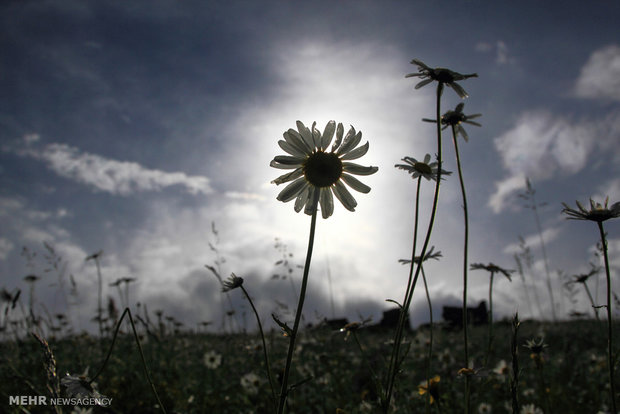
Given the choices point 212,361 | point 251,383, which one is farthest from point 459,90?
point 212,361

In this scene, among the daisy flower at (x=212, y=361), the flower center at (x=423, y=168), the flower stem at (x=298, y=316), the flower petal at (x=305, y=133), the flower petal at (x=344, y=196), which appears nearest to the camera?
the flower stem at (x=298, y=316)

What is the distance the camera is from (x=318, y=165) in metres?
1.54

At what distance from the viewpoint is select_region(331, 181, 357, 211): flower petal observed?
5.13ft

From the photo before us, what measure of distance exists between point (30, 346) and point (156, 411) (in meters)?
4.97

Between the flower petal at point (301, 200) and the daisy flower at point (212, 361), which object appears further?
the daisy flower at point (212, 361)

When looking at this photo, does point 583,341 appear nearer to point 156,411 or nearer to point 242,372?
point 242,372

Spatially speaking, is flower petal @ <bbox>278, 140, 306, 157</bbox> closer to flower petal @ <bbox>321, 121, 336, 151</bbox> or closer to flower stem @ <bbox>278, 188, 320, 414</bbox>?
flower petal @ <bbox>321, 121, 336, 151</bbox>

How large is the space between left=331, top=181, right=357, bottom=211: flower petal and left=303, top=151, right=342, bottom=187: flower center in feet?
0.18

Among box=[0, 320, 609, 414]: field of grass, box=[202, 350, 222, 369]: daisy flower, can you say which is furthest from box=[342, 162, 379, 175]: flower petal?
box=[202, 350, 222, 369]: daisy flower

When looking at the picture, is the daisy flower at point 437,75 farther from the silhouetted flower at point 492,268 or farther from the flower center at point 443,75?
the silhouetted flower at point 492,268

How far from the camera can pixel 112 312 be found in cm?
647

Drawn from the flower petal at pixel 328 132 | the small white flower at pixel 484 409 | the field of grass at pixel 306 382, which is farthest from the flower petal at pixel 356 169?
the small white flower at pixel 484 409

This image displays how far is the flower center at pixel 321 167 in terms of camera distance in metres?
1.54

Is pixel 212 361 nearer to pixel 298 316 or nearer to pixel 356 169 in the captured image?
pixel 356 169
